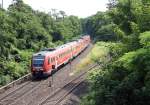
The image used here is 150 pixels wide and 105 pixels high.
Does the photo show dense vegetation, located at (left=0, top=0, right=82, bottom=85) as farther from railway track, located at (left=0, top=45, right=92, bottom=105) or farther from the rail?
railway track, located at (left=0, top=45, right=92, bottom=105)

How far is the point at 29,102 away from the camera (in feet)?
93.6

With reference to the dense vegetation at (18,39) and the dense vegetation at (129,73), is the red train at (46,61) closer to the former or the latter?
the dense vegetation at (18,39)

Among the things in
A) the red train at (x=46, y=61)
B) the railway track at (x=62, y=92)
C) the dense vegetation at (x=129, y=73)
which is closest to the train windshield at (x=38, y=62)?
the red train at (x=46, y=61)

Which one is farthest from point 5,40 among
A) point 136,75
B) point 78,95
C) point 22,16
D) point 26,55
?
point 136,75

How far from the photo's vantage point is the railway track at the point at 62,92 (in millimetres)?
28092

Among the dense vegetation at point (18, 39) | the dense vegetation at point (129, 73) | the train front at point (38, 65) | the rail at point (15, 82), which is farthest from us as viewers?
the dense vegetation at point (18, 39)

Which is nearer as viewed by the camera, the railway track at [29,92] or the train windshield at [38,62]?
the railway track at [29,92]

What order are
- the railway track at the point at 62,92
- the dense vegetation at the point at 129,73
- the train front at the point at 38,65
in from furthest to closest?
the train front at the point at 38,65 < the railway track at the point at 62,92 < the dense vegetation at the point at 129,73

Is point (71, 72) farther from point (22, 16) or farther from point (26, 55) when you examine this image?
point (22, 16)

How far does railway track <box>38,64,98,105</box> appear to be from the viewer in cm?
2809

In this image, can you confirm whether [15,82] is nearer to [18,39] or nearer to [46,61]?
[46,61]

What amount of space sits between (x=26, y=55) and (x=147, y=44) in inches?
1363

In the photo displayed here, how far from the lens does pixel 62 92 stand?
31516 mm

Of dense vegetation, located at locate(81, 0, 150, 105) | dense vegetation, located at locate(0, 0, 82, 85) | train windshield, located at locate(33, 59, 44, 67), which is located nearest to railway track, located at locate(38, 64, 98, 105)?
train windshield, located at locate(33, 59, 44, 67)
